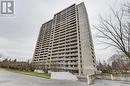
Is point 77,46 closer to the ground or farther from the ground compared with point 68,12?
closer to the ground

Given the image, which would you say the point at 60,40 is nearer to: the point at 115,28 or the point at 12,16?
the point at 12,16

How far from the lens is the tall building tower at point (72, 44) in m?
42.3

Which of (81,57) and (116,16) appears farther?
(81,57)

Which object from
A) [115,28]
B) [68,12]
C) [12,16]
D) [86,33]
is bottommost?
[115,28]

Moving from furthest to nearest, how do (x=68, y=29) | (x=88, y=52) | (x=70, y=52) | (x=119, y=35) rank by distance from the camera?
1. (x=68, y=29)
2. (x=70, y=52)
3. (x=88, y=52)
4. (x=119, y=35)

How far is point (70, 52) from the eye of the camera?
47406mm

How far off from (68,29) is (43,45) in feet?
81.0

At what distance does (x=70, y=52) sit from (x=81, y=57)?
5.89m

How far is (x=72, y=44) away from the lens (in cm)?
4809

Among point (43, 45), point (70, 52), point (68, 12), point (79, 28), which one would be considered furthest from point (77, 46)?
point (43, 45)

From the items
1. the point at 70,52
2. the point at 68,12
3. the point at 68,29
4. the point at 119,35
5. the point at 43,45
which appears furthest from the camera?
the point at 43,45

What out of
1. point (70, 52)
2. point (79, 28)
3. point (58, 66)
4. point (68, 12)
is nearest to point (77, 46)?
point (70, 52)

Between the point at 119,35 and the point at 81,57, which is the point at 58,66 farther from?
the point at 119,35

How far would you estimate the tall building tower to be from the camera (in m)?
42.3
